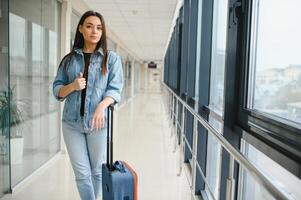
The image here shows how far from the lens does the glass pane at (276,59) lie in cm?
153

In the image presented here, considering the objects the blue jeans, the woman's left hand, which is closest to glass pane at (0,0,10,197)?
the blue jeans

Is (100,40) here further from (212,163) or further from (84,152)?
(212,163)

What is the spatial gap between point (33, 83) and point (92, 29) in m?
2.21

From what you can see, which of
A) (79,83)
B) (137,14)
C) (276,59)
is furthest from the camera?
(137,14)

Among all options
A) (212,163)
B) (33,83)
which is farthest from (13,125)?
(212,163)

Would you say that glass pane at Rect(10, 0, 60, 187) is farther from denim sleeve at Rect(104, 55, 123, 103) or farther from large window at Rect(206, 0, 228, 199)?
large window at Rect(206, 0, 228, 199)

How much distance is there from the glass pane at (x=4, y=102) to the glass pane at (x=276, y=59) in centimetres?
237

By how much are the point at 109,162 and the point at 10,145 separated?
1.66 m

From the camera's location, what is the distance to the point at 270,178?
3.39 feet

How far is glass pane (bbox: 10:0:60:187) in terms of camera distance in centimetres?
368

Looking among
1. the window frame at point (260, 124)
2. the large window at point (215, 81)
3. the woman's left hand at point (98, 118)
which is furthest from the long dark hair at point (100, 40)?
the large window at point (215, 81)

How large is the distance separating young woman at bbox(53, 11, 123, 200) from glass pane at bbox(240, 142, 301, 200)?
101 cm

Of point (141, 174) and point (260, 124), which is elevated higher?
point (260, 124)

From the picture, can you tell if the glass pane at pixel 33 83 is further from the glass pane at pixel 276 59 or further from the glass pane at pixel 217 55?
the glass pane at pixel 276 59
